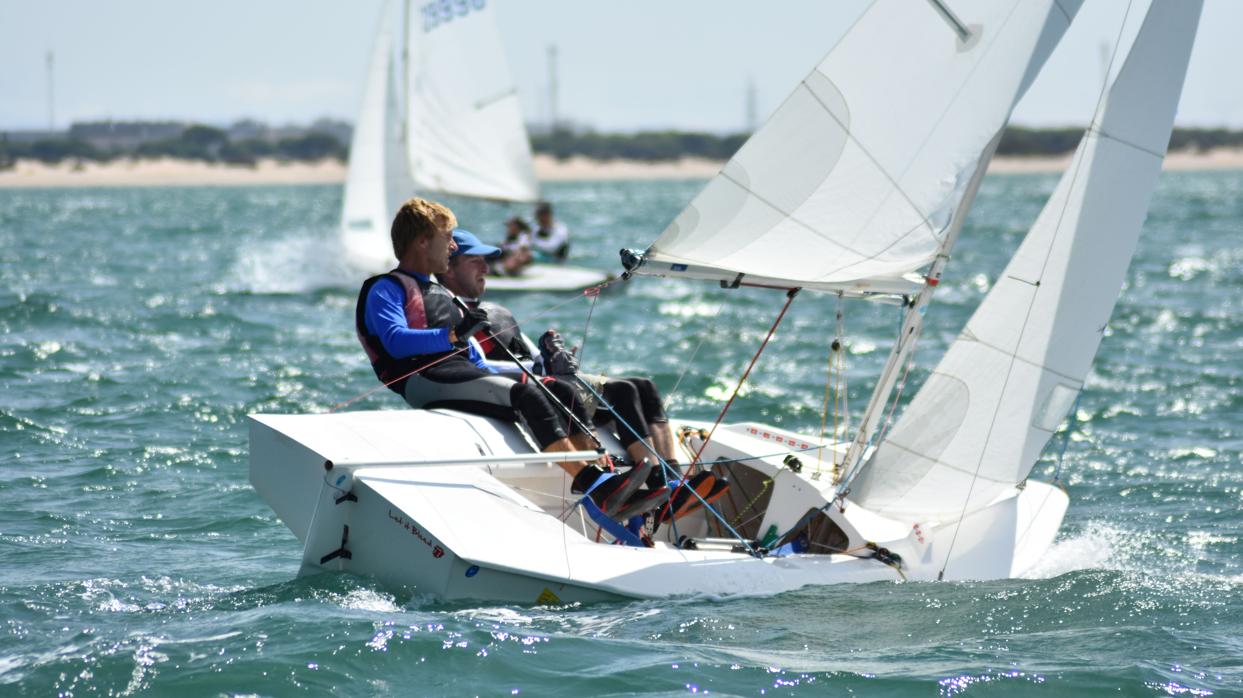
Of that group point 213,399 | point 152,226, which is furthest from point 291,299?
point 152,226

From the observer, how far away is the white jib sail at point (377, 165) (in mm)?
19828

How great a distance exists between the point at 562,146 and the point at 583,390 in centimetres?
11403

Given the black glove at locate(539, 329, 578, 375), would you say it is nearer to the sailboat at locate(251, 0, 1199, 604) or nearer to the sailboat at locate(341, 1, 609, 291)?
the sailboat at locate(251, 0, 1199, 604)

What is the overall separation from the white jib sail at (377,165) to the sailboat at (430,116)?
0.5 inches

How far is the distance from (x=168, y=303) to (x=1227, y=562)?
1198 cm

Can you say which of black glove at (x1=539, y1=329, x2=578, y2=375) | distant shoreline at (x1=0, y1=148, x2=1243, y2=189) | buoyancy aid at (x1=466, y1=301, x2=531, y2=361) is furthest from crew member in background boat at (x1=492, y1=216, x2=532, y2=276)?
distant shoreline at (x1=0, y1=148, x2=1243, y2=189)

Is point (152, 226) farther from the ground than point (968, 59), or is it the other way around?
point (968, 59)

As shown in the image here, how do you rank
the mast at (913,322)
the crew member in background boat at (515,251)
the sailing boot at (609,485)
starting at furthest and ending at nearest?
the crew member in background boat at (515,251)
the mast at (913,322)
the sailing boot at (609,485)

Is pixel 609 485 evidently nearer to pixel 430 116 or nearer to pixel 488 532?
pixel 488 532

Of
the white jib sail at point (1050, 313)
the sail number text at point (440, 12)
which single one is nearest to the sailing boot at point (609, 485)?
the white jib sail at point (1050, 313)

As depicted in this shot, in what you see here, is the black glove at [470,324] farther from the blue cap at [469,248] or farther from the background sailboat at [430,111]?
the background sailboat at [430,111]

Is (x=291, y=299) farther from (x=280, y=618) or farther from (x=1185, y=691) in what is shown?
(x=1185, y=691)

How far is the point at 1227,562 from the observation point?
618 centimetres

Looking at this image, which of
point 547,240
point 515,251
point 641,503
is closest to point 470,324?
point 641,503
